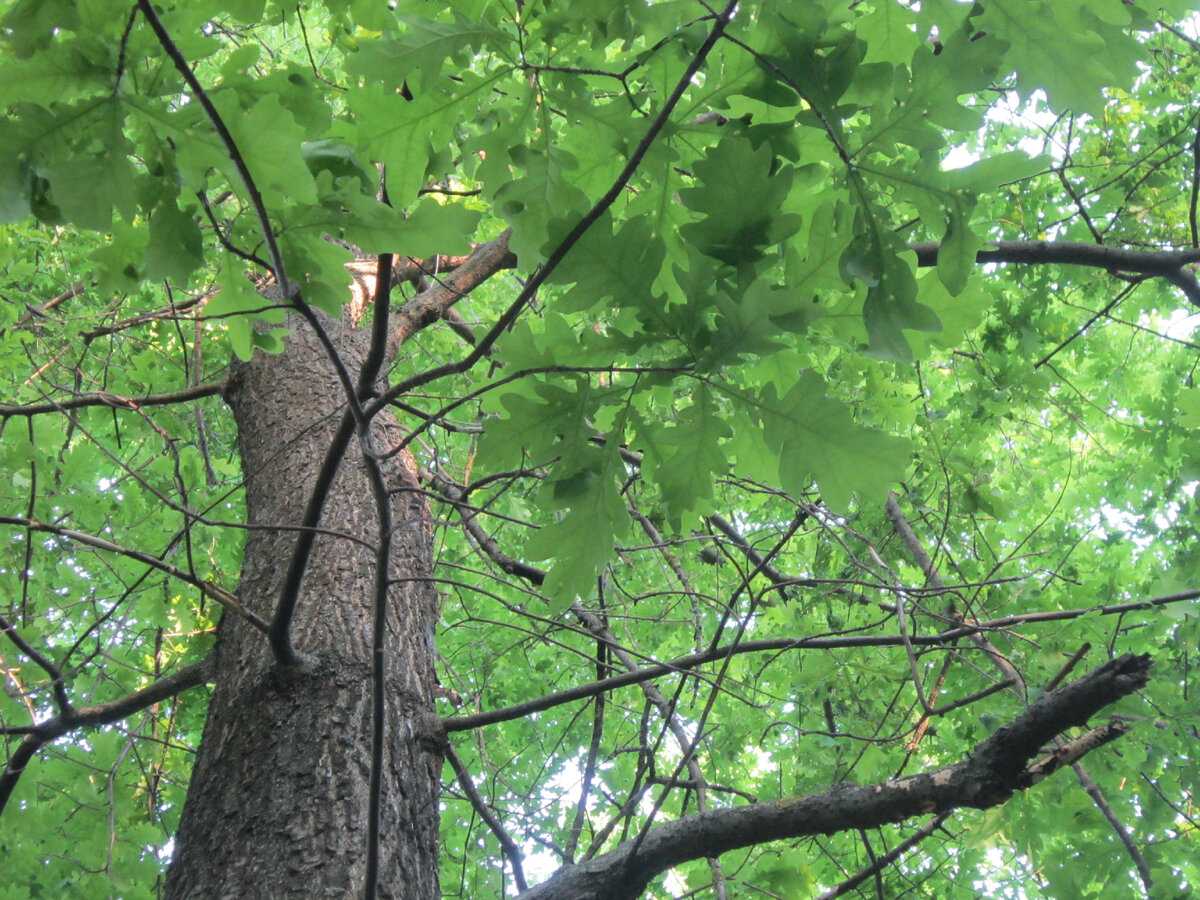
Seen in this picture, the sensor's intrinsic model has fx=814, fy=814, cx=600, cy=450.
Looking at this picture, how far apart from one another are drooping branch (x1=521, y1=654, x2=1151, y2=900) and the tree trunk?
367 mm

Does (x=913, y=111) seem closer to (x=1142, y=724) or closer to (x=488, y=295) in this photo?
(x=1142, y=724)

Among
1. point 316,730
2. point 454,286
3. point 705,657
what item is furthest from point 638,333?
point 454,286

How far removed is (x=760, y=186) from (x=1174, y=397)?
2404 mm

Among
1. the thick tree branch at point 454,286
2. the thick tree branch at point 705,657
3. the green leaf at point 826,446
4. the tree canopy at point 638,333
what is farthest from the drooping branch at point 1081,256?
the thick tree branch at point 454,286

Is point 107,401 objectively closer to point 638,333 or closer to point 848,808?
point 638,333

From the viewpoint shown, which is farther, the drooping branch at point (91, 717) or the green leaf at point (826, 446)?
the drooping branch at point (91, 717)

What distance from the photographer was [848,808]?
167 cm

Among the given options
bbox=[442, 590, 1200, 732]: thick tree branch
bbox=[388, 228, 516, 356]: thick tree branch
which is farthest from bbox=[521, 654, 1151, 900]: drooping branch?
bbox=[388, 228, 516, 356]: thick tree branch

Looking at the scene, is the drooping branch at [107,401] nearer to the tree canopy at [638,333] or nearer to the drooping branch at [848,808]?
Answer: the tree canopy at [638,333]

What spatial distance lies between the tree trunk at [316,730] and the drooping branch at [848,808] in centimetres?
37

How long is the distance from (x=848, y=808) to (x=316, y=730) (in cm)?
110

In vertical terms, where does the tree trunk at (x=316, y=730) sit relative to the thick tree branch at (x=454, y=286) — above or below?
below

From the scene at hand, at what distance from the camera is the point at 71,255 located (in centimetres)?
399

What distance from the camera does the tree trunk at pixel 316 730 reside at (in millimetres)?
1451
